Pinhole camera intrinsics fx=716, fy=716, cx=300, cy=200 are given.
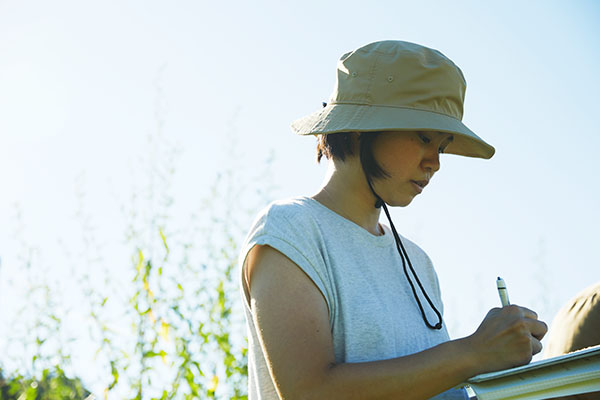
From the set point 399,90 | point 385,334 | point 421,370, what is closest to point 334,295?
point 385,334

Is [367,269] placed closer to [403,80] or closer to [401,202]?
[401,202]

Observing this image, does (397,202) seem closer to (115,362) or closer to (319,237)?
(319,237)

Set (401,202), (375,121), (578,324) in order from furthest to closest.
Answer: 1. (578,324)
2. (401,202)
3. (375,121)

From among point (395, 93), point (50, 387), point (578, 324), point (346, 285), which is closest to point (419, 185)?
point (395, 93)

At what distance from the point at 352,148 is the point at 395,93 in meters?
0.19

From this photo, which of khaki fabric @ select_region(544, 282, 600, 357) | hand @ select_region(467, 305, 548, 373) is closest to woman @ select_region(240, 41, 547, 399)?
hand @ select_region(467, 305, 548, 373)

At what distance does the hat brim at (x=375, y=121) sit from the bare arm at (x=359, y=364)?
43 centimetres

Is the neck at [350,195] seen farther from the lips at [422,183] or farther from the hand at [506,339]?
the hand at [506,339]

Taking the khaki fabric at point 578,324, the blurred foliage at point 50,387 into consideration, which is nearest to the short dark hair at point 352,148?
the khaki fabric at point 578,324

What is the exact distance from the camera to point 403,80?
1.71 metres

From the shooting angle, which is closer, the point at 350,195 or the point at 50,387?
the point at 350,195

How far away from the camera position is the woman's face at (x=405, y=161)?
5.61 feet

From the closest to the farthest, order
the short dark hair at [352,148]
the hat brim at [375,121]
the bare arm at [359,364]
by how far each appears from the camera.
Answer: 1. the bare arm at [359,364]
2. the hat brim at [375,121]
3. the short dark hair at [352,148]

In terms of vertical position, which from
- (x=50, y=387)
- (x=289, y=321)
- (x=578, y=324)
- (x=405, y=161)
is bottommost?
(x=578, y=324)
